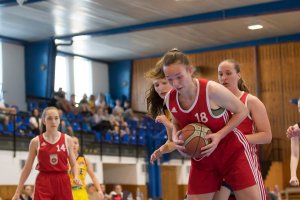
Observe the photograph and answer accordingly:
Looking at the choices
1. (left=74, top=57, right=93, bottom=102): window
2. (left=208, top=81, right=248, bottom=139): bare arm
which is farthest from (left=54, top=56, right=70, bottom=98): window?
(left=208, top=81, right=248, bottom=139): bare arm

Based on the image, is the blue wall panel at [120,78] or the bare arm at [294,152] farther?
the blue wall panel at [120,78]

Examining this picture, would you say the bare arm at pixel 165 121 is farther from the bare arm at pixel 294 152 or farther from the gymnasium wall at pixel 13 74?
the gymnasium wall at pixel 13 74

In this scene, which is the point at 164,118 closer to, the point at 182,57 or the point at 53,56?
the point at 182,57

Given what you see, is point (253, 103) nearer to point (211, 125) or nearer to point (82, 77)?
point (211, 125)

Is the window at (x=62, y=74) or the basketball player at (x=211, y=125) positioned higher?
the window at (x=62, y=74)

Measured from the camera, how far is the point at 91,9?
21.2 metres

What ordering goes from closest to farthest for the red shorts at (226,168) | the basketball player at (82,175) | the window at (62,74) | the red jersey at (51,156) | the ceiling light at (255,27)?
1. the red shorts at (226,168)
2. the red jersey at (51,156)
3. the basketball player at (82,175)
4. the ceiling light at (255,27)
5. the window at (62,74)

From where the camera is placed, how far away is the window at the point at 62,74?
26.9m

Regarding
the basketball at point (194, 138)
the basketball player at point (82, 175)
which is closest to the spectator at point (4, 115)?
the basketball player at point (82, 175)

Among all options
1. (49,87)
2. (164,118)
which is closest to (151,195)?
(49,87)

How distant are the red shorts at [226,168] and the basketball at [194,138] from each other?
0.18 m

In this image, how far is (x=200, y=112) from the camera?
471cm

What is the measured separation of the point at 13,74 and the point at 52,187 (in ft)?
58.6

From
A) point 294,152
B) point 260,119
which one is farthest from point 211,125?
point 294,152
